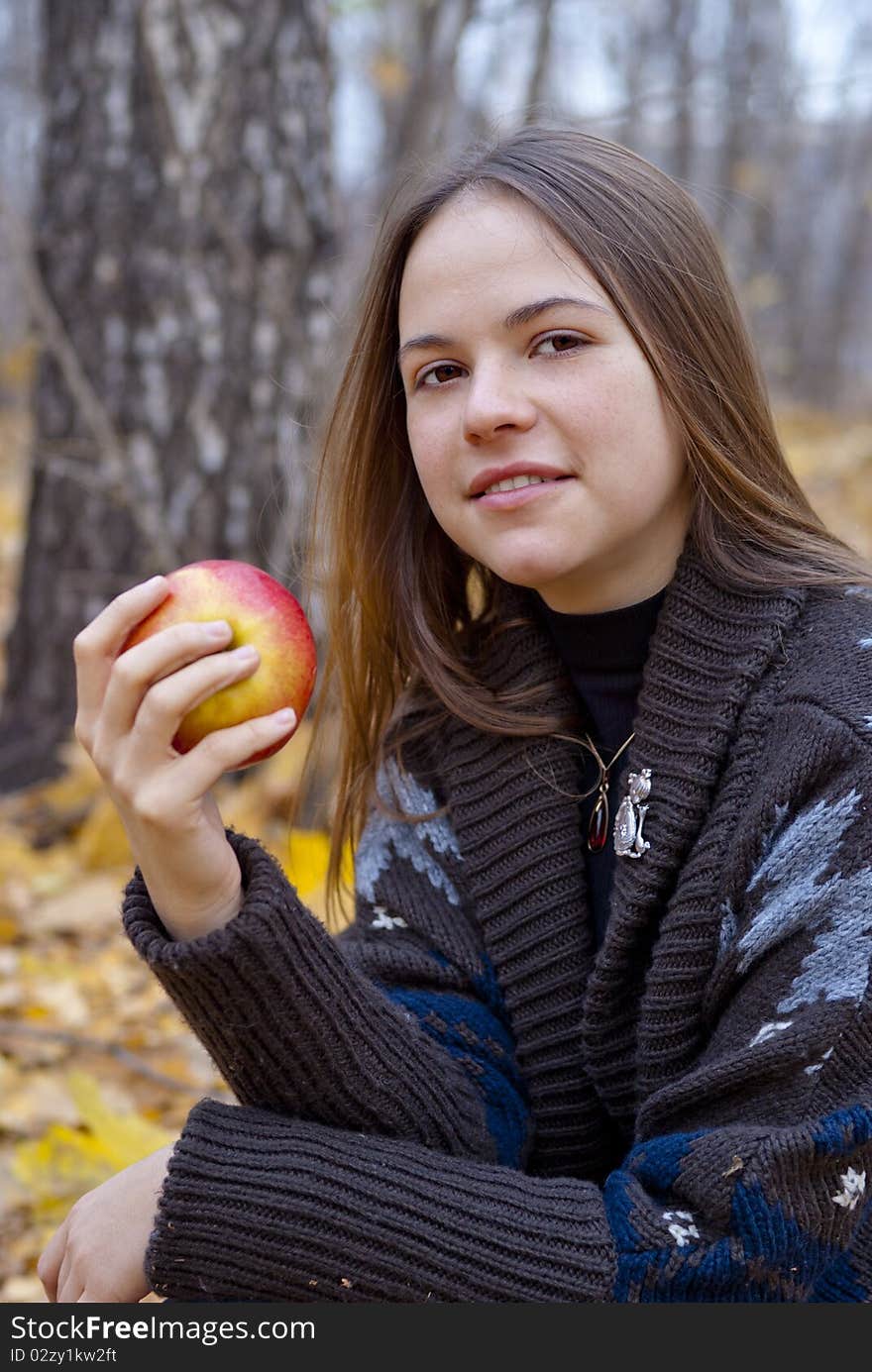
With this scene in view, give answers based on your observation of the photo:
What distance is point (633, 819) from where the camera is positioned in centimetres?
166

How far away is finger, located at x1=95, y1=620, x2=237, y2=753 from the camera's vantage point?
1.44 metres

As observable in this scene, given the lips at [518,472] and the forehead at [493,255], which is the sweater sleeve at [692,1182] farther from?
the forehead at [493,255]

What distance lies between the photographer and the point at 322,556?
2307 millimetres

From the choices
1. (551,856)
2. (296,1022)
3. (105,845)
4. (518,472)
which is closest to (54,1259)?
(296,1022)

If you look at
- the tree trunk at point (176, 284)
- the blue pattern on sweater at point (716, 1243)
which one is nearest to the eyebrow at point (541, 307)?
the blue pattern on sweater at point (716, 1243)

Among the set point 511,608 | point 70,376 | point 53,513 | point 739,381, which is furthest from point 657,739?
point 53,513

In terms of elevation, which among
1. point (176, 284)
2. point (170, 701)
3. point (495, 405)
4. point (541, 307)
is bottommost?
point (170, 701)

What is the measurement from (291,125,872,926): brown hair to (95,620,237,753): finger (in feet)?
1.68

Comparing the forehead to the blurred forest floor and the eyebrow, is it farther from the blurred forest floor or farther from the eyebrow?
the blurred forest floor

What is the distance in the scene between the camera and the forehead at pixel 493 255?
5.41 feet

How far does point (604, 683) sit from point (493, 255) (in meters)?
0.60

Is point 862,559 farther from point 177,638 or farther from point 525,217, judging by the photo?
point 177,638

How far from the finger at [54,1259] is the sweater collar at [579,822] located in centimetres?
64

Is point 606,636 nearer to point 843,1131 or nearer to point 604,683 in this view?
point 604,683
